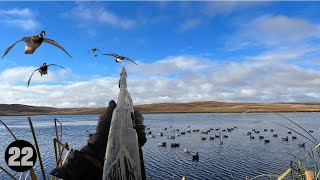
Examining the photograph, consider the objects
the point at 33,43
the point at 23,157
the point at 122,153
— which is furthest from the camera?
the point at 23,157

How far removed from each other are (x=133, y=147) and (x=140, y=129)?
60 cm

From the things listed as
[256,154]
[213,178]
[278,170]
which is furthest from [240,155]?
[213,178]

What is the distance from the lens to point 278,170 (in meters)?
37.5

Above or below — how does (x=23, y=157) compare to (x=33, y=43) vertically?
below
